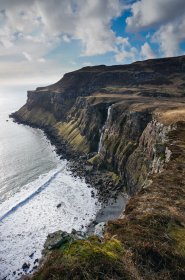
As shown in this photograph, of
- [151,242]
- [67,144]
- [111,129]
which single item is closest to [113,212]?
[111,129]

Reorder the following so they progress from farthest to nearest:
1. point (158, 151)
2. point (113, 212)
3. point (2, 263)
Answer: point (113, 212) < point (2, 263) < point (158, 151)

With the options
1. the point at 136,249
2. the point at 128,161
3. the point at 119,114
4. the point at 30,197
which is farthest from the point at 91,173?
the point at 136,249

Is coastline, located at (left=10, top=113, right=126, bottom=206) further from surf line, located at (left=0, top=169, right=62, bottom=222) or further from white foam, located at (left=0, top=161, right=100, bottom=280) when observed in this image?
surf line, located at (left=0, top=169, right=62, bottom=222)

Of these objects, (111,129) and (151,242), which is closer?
(151,242)

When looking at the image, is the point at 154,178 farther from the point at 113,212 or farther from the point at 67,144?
the point at 67,144

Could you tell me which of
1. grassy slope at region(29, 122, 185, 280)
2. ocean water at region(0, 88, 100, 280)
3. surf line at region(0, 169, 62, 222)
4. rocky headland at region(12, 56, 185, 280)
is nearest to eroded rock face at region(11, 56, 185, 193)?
rocky headland at region(12, 56, 185, 280)

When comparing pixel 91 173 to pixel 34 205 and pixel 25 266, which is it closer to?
pixel 34 205
